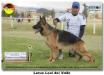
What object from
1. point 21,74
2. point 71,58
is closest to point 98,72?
point 71,58

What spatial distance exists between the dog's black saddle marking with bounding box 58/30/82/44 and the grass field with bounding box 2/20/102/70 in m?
0.11

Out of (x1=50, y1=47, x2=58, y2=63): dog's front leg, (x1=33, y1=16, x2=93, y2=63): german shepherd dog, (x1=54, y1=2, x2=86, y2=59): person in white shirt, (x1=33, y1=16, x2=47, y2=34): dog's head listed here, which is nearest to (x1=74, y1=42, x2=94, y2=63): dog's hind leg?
(x1=33, y1=16, x2=93, y2=63): german shepherd dog

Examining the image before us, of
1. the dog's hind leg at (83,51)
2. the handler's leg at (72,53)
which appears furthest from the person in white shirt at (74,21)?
the dog's hind leg at (83,51)

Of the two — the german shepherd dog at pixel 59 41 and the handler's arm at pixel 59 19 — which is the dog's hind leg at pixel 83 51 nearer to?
the german shepherd dog at pixel 59 41

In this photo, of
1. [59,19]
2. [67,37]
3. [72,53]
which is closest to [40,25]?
[59,19]

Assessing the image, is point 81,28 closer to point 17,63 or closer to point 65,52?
point 65,52

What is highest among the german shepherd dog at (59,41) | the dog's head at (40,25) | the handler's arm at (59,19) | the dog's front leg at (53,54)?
the handler's arm at (59,19)

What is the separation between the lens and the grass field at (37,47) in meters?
8.11

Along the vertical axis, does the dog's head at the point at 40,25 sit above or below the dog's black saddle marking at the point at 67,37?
above

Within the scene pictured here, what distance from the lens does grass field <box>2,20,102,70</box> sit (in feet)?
26.6

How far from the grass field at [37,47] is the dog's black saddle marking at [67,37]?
4.3 inches

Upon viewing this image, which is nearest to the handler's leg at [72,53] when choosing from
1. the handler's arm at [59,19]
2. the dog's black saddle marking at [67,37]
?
the dog's black saddle marking at [67,37]

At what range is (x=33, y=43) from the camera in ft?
26.7

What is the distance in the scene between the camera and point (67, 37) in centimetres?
813
